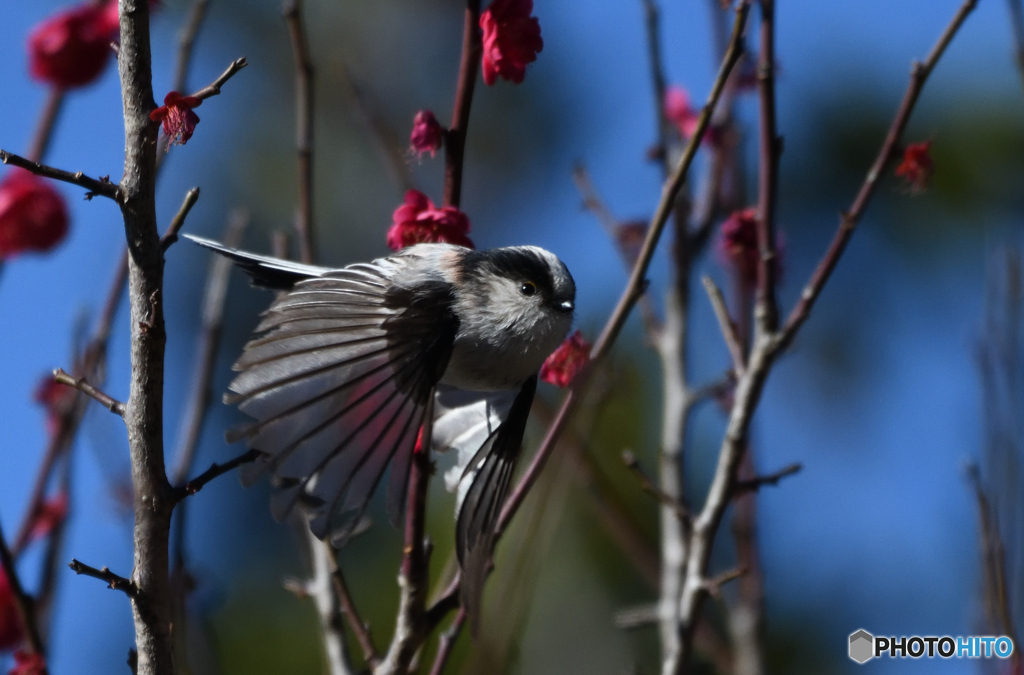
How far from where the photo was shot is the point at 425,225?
2.16 m

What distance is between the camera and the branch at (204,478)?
1.49 m

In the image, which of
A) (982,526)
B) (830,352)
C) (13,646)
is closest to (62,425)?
(13,646)

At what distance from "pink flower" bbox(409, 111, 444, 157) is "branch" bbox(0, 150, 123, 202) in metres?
0.65

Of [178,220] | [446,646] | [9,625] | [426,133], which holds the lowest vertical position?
[446,646]

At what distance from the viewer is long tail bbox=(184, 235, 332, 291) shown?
2.31m

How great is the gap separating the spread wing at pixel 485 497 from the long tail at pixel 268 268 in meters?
0.51

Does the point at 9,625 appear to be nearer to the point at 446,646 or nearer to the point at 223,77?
the point at 446,646

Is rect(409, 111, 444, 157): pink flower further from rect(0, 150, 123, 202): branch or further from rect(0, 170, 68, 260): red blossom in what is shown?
rect(0, 170, 68, 260): red blossom

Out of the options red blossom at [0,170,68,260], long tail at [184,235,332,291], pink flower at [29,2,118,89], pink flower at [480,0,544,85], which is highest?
pink flower at [29,2,118,89]

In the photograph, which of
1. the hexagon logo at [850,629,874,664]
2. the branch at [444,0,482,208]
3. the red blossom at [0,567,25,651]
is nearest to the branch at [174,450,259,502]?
→ the branch at [444,0,482,208]

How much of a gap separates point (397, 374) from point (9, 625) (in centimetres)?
140

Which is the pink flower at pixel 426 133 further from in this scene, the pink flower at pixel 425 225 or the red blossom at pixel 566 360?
the red blossom at pixel 566 360

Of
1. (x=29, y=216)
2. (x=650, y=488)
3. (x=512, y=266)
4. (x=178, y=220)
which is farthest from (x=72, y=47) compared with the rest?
(x=650, y=488)

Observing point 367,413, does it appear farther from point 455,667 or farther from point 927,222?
point 927,222
